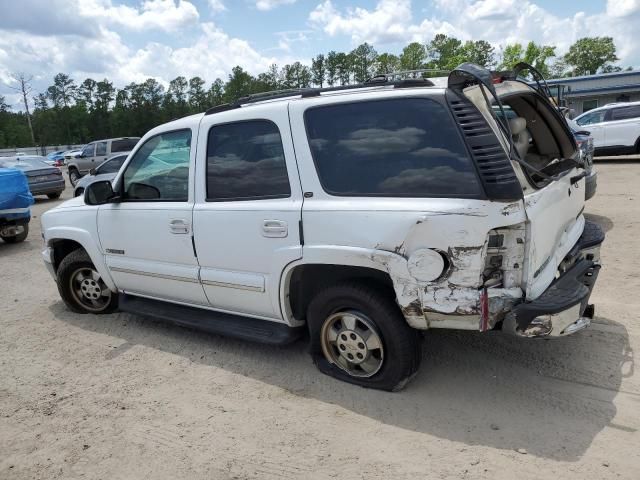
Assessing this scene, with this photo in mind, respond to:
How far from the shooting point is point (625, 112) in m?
15.5

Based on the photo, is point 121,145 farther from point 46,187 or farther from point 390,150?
point 390,150

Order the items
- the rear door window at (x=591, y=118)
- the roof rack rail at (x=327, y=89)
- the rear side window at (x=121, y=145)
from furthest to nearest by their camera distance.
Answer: the rear side window at (x=121, y=145) < the rear door window at (x=591, y=118) < the roof rack rail at (x=327, y=89)

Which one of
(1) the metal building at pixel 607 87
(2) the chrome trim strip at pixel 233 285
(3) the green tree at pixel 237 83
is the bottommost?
(2) the chrome trim strip at pixel 233 285

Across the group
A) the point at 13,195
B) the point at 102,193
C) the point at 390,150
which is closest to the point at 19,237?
the point at 13,195

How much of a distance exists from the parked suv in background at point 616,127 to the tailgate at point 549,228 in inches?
521

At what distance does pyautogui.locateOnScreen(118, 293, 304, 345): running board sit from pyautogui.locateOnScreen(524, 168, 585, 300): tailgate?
175cm

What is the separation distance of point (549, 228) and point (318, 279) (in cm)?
158

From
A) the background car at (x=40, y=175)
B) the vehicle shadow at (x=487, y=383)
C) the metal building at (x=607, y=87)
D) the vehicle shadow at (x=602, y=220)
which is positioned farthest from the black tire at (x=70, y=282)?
the metal building at (x=607, y=87)

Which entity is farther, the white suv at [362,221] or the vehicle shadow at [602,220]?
the vehicle shadow at [602,220]

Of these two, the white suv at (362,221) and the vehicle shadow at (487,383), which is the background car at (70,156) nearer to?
the white suv at (362,221)

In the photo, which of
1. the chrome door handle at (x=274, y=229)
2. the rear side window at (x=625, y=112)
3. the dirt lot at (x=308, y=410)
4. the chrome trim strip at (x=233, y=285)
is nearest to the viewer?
the dirt lot at (x=308, y=410)

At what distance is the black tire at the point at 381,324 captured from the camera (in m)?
3.37

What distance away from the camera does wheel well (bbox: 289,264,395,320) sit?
11.5ft

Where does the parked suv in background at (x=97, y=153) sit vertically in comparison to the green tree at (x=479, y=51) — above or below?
below
